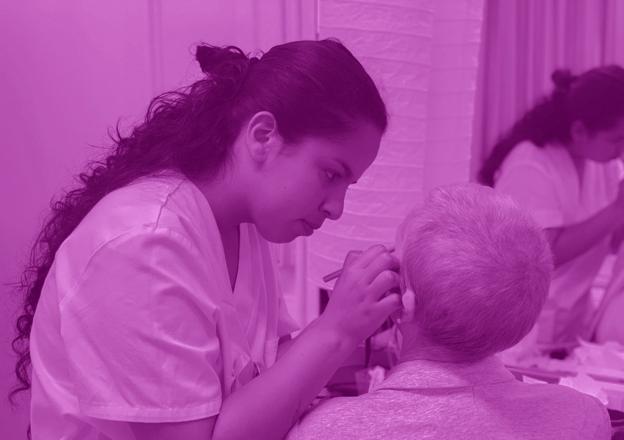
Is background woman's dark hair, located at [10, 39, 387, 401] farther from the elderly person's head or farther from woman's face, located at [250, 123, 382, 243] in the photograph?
the elderly person's head

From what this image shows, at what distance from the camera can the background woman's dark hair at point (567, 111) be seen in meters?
1.48

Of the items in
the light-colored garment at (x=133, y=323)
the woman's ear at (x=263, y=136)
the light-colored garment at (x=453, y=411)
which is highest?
the woman's ear at (x=263, y=136)

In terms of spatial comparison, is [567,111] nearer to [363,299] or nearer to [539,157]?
[539,157]

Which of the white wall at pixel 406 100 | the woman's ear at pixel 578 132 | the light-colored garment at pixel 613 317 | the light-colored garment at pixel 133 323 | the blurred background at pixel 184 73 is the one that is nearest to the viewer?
the light-colored garment at pixel 133 323

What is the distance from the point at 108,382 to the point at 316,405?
0.27 m

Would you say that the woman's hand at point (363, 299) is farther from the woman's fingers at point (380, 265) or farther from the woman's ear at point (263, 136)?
the woman's ear at point (263, 136)

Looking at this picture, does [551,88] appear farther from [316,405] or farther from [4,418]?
[4,418]

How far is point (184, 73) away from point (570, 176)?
3.07 ft

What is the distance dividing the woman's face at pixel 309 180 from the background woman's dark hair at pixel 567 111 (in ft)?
2.46

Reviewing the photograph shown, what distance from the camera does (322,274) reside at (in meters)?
1.32

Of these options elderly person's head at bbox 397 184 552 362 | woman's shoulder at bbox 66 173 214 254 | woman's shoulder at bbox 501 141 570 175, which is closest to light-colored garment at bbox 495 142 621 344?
woman's shoulder at bbox 501 141 570 175

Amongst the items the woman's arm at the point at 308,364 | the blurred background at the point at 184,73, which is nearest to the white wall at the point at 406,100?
the blurred background at the point at 184,73

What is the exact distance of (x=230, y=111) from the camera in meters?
0.97

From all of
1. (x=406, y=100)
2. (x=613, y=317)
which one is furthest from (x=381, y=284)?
(x=613, y=317)
